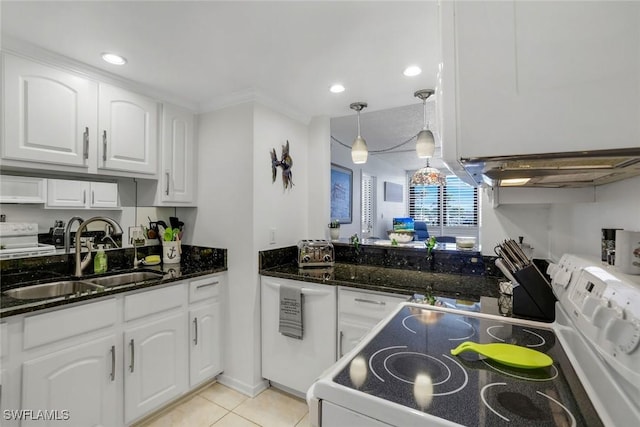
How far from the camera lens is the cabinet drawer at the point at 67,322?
4.57 ft

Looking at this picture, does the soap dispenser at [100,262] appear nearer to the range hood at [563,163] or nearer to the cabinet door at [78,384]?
the cabinet door at [78,384]

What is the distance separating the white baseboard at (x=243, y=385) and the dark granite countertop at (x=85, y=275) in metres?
0.86

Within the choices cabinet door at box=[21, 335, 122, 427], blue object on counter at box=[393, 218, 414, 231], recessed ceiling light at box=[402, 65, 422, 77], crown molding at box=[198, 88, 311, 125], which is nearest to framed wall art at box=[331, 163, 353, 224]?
blue object on counter at box=[393, 218, 414, 231]

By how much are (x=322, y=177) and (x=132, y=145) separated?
1.50 m

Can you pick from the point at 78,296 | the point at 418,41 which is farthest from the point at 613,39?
the point at 78,296

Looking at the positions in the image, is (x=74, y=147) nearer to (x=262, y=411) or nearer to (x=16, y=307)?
(x=16, y=307)

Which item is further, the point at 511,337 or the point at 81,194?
the point at 81,194

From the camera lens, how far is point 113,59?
1.79 metres

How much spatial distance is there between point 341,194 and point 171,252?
261 centimetres

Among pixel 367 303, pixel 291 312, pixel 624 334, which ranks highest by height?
pixel 624 334

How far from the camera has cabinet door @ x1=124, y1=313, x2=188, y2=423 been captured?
177cm

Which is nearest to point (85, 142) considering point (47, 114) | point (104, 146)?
point (104, 146)

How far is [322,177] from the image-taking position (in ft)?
9.07

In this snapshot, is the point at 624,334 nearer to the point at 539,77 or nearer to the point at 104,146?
the point at 539,77
